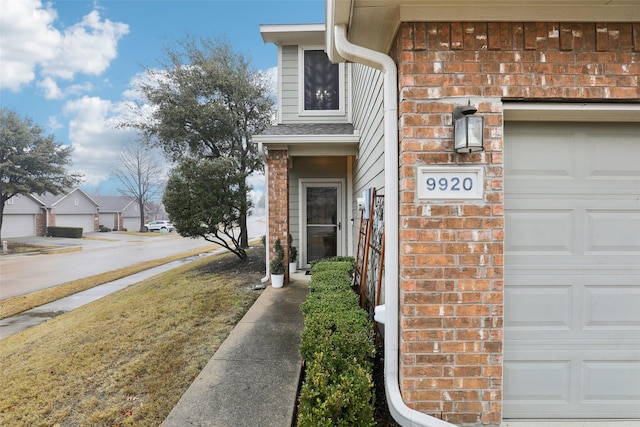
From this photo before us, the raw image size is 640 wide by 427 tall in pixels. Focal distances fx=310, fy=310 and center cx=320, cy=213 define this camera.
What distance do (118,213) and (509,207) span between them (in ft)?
151

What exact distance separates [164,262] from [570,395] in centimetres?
1326

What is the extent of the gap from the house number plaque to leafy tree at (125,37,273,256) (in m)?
9.52

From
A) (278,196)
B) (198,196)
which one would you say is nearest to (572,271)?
(278,196)

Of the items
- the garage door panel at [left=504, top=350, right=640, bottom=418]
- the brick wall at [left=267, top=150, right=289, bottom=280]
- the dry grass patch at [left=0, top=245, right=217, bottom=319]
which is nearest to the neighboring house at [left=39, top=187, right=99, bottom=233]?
the dry grass patch at [left=0, top=245, right=217, bottom=319]

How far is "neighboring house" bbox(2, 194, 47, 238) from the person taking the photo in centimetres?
2506

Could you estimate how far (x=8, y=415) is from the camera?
267cm

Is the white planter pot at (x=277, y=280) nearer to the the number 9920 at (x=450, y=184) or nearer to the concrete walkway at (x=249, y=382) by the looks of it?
the concrete walkway at (x=249, y=382)

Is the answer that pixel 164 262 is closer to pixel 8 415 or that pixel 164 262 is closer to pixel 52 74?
pixel 8 415

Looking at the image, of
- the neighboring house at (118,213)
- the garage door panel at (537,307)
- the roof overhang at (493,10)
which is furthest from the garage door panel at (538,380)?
the neighboring house at (118,213)

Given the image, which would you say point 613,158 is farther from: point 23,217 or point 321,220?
point 23,217

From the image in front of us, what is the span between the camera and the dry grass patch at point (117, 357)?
8.68ft

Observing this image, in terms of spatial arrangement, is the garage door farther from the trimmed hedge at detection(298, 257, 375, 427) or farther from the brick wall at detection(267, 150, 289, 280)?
the brick wall at detection(267, 150, 289, 280)

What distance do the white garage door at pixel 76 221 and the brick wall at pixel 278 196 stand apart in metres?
34.1

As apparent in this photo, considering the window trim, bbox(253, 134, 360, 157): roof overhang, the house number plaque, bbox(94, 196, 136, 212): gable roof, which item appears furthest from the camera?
bbox(94, 196, 136, 212): gable roof
